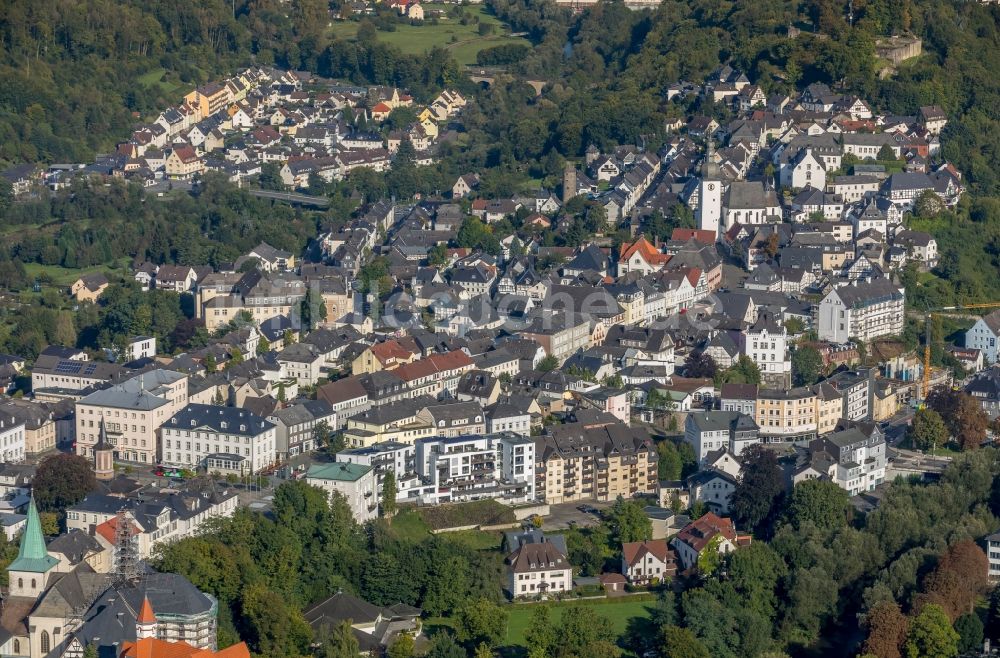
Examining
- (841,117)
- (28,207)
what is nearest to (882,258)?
(841,117)

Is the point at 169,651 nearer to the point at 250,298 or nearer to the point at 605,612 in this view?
the point at 605,612

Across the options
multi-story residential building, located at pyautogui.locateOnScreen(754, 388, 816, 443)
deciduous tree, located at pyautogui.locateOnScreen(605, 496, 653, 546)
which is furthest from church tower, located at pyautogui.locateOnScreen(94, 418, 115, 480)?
multi-story residential building, located at pyautogui.locateOnScreen(754, 388, 816, 443)

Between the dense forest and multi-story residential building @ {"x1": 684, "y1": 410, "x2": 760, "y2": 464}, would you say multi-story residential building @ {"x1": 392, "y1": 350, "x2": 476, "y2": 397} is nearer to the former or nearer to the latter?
multi-story residential building @ {"x1": 684, "y1": 410, "x2": 760, "y2": 464}

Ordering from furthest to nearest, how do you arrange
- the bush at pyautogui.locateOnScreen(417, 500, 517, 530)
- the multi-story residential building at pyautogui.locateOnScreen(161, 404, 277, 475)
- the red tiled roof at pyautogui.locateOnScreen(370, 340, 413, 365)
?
the red tiled roof at pyautogui.locateOnScreen(370, 340, 413, 365)
the multi-story residential building at pyautogui.locateOnScreen(161, 404, 277, 475)
the bush at pyautogui.locateOnScreen(417, 500, 517, 530)

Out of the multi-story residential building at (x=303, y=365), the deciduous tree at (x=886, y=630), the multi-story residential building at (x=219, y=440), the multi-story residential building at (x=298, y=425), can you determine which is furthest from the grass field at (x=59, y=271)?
the deciduous tree at (x=886, y=630)

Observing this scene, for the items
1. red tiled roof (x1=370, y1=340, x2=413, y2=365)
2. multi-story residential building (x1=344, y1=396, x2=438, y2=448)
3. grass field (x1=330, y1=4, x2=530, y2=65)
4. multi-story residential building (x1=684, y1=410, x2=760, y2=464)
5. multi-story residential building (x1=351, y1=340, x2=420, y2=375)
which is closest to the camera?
multi-story residential building (x1=344, y1=396, x2=438, y2=448)

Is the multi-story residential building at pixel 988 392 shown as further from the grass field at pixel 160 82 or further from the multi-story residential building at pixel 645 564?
the grass field at pixel 160 82
